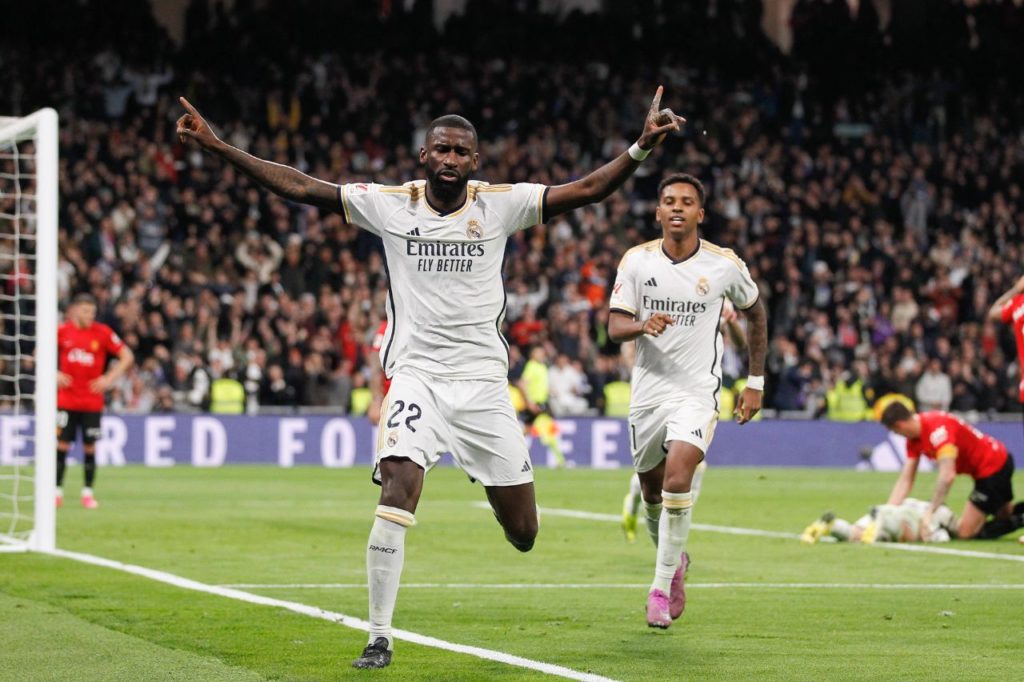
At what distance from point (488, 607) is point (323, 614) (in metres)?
1.05

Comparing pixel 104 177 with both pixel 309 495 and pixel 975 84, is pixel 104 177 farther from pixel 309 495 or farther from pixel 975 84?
pixel 975 84

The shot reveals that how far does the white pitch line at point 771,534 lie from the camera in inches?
531

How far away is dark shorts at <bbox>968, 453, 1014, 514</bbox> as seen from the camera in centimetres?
1484

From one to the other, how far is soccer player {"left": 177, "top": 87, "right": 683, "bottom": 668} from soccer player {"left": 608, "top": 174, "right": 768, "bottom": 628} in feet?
6.44

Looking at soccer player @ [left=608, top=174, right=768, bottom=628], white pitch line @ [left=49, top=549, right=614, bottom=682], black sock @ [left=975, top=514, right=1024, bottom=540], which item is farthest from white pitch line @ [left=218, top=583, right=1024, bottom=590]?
black sock @ [left=975, top=514, right=1024, bottom=540]

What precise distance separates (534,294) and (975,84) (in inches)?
565

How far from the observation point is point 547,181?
33.5 metres

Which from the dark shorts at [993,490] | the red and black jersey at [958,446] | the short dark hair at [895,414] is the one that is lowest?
the dark shorts at [993,490]

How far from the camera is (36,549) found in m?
12.8

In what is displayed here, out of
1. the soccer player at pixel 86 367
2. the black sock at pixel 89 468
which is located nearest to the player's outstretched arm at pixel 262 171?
the soccer player at pixel 86 367

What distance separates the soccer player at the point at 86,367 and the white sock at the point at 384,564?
11203 millimetres

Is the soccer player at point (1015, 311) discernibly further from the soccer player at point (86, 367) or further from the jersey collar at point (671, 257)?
the soccer player at point (86, 367)

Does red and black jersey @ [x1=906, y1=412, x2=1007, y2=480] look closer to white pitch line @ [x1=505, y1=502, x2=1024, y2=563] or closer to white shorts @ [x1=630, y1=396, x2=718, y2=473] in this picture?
white pitch line @ [x1=505, y1=502, x2=1024, y2=563]

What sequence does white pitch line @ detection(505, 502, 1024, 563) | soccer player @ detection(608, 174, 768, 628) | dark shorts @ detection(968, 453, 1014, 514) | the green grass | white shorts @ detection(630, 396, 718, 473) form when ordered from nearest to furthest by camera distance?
the green grass → white shorts @ detection(630, 396, 718, 473) → soccer player @ detection(608, 174, 768, 628) → white pitch line @ detection(505, 502, 1024, 563) → dark shorts @ detection(968, 453, 1014, 514)
